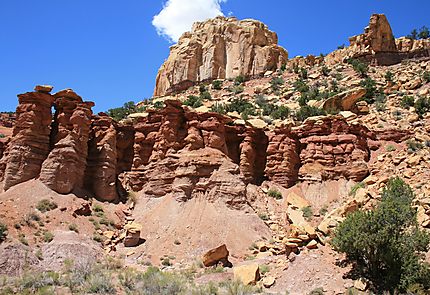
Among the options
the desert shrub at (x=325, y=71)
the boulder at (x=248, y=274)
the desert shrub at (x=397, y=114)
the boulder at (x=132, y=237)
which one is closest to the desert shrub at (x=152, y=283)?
the boulder at (x=248, y=274)

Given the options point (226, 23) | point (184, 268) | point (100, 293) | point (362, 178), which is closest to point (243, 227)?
point (184, 268)

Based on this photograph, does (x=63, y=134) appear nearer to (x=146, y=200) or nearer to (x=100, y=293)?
(x=146, y=200)

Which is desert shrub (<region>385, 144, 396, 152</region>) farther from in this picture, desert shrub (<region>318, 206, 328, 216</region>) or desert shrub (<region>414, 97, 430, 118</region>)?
desert shrub (<region>318, 206, 328, 216</region>)

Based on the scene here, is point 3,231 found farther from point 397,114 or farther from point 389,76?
point 389,76

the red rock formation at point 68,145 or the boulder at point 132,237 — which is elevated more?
the red rock formation at point 68,145

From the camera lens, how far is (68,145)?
89.8 ft

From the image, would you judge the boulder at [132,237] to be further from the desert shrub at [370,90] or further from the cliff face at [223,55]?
the cliff face at [223,55]

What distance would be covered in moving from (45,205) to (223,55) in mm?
43661

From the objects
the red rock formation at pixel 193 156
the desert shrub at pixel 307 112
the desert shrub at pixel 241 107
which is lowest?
the red rock formation at pixel 193 156

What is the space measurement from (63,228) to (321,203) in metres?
16.7

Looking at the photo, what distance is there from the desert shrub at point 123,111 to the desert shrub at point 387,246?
94.1 ft

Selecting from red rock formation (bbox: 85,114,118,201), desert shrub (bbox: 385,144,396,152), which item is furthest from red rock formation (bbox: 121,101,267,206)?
desert shrub (bbox: 385,144,396,152)

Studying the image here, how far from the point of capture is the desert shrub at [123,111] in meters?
42.7

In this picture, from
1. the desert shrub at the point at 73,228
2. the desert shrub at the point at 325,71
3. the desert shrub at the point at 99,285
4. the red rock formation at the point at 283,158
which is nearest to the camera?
the desert shrub at the point at 99,285
